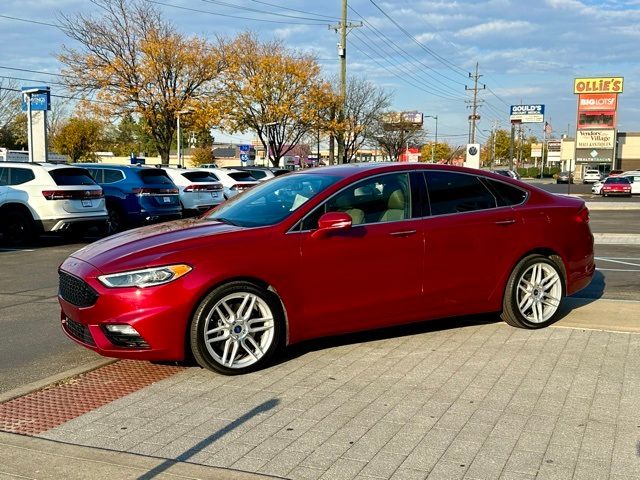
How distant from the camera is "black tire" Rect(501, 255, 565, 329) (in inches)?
244

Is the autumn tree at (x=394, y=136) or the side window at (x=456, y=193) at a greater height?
the autumn tree at (x=394, y=136)

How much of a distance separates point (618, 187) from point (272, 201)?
42029 mm

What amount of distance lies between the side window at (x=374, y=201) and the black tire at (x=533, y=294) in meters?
1.32

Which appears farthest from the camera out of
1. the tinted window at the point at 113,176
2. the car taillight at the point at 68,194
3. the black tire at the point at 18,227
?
the tinted window at the point at 113,176

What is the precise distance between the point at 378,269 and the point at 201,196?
13690 mm

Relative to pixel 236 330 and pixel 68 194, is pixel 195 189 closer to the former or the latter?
pixel 68 194

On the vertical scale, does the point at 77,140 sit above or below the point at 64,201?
above

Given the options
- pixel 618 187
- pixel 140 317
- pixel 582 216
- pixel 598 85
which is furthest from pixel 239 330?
pixel 598 85

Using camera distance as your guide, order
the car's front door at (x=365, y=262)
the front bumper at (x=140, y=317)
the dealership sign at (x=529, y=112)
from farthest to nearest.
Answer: the dealership sign at (x=529, y=112)
the car's front door at (x=365, y=262)
the front bumper at (x=140, y=317)

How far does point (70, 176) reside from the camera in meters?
13.8

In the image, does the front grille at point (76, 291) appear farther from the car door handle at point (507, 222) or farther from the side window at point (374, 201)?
the car door handle at point (507, 222)

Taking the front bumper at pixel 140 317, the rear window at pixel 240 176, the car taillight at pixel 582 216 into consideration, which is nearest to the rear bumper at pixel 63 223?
the rear window at pixel 240 176

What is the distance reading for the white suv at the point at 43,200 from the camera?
13375 mm

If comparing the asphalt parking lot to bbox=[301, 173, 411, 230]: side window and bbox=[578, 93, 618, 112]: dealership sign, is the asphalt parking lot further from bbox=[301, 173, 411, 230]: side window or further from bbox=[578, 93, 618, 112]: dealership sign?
bbox=[578, 93, 618, 112]: dealership sign
